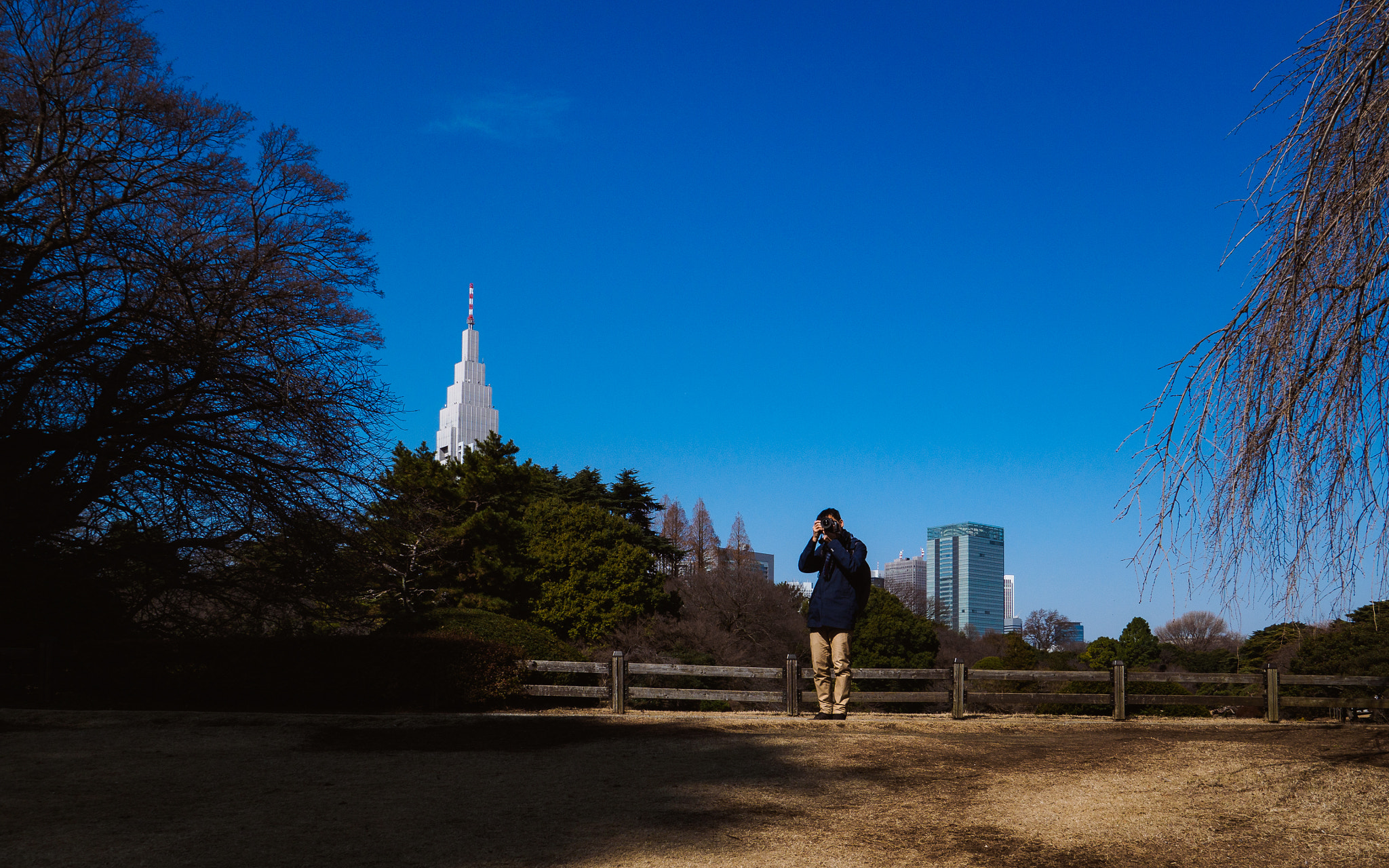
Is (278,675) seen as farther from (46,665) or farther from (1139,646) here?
(1139,646)

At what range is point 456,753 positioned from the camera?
328 inches

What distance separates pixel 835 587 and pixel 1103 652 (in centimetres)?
5370

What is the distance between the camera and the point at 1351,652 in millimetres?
17828

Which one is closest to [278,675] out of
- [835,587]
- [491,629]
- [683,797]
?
[491,629]

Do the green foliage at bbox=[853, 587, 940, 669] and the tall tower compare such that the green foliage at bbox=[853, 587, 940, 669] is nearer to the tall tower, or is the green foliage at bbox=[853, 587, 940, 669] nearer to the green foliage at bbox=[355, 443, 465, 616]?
the green foliage at bbox=[355, 443, 465, 616]

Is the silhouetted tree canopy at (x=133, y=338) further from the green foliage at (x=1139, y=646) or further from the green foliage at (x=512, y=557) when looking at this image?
the green foliage at (x=1139, y=646)

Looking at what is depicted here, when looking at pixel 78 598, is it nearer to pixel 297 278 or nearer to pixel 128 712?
pixel 128 712

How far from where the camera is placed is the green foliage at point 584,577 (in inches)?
1272

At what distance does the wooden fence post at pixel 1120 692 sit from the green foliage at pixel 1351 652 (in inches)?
201

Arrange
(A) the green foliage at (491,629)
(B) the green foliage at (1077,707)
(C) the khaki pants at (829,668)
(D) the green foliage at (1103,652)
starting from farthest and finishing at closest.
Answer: (D) the green foliage at (1103,652) < (B) the green foliage at (1077,707) < (A) the green foliage at (491,629) < (C) the khaki pants at (829,668)

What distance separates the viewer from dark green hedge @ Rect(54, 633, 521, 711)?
12.5 m

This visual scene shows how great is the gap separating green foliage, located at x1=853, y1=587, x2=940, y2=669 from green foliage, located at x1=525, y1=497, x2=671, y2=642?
12.2m

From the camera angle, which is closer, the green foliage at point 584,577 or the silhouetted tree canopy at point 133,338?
the silhouetted tree canopy at point 133,338

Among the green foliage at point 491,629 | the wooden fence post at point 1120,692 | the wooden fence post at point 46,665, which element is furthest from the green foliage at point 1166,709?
the wooden fence post at point 46,665
